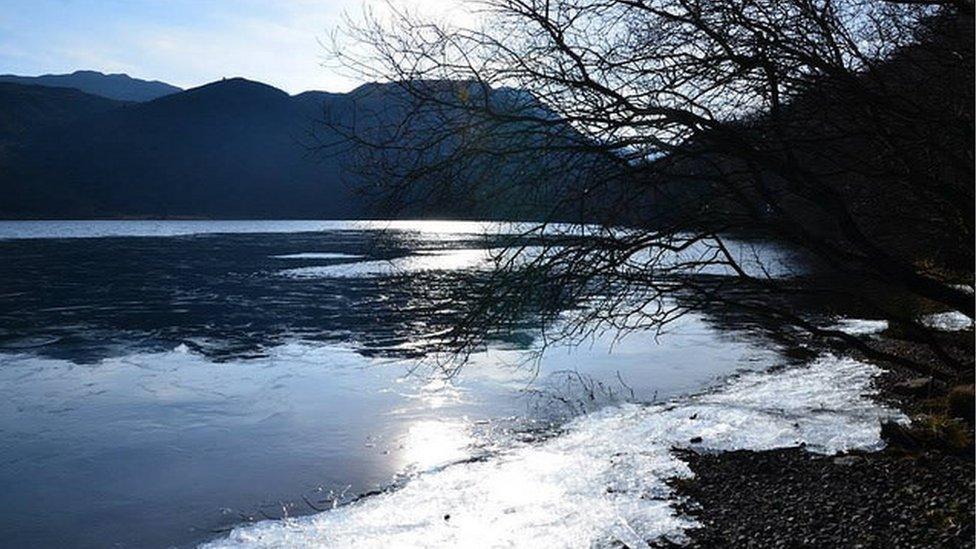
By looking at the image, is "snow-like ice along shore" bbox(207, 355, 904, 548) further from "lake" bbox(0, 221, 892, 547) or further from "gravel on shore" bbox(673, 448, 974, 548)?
"gravel on shore" bbox(673, 448, 974, 548)

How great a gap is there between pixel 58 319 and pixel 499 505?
2514 centimetres

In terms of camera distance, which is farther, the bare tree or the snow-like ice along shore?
the snow-like ice along shore

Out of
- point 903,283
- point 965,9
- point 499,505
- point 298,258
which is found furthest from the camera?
point 298,258

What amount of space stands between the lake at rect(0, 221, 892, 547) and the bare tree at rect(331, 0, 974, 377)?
2.45ft

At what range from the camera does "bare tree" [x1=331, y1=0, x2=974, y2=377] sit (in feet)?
20.4

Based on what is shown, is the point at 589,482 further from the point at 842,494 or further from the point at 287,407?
the point at 287,407

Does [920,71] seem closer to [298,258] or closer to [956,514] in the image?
[956,514]

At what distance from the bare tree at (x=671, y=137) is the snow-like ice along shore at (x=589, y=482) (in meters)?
2.96

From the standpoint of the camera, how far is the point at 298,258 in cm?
6153

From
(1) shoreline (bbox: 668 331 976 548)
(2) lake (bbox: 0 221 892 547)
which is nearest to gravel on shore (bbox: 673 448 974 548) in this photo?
(1) shoreline (bbox: 668 331 976 548)

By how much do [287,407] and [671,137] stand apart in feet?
40.4

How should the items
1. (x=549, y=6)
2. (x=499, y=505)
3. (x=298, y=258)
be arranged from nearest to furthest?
(x=549, y=6) < (x=499, y=505) < (x=298, y=258)

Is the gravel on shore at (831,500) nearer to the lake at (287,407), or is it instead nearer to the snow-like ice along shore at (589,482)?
the snow-like ice along shore at (589,482)

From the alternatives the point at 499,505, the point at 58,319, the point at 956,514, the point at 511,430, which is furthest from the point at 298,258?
the point at 956,514
